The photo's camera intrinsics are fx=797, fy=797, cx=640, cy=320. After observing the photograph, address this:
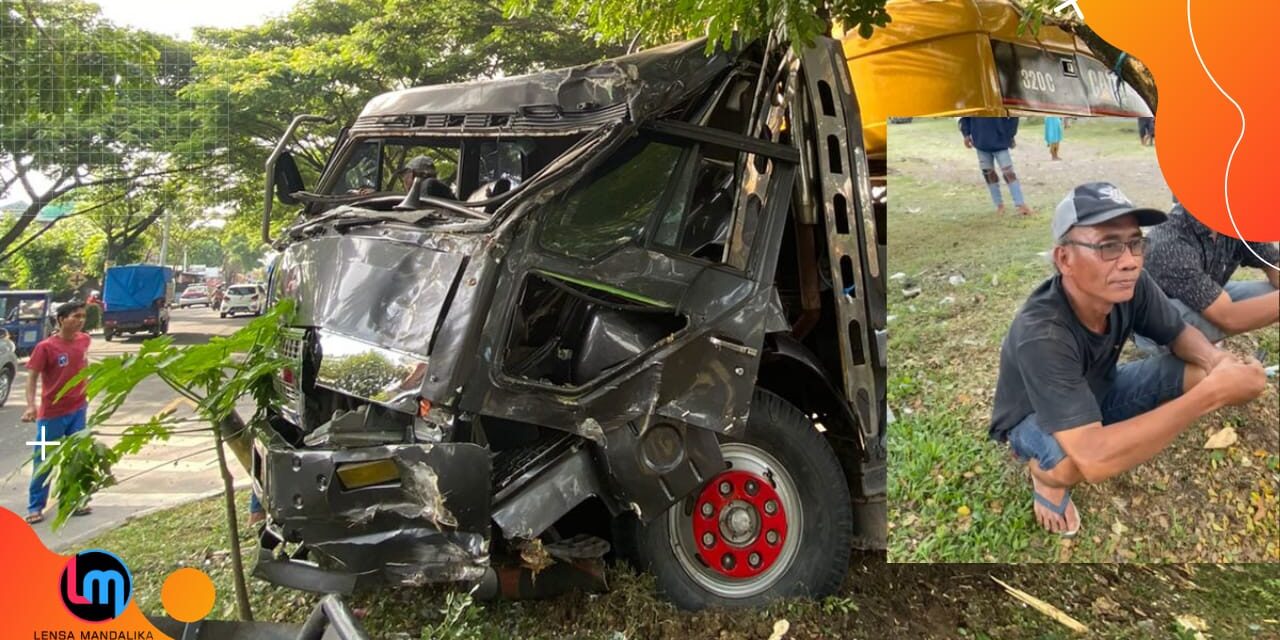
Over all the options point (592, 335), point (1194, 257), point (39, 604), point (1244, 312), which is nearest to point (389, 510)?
point (592, 335)

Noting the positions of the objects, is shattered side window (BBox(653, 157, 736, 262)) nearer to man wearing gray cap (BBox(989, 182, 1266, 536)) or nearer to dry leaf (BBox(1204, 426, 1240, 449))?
man wearing gray cap (BBox(989, 182, 1266, 536))

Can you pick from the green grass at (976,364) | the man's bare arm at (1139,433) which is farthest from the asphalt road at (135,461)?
the man's bare arm at (1139,433)

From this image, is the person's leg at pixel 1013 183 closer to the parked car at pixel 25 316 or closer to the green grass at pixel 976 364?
the green grass at pixel 976 364

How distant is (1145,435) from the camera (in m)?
3.32

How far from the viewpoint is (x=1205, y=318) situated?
339 cm

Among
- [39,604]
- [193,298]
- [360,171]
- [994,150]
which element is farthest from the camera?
[360,171]

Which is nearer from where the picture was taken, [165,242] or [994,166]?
[994,166]

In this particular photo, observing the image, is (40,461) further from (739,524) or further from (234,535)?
(739,524)

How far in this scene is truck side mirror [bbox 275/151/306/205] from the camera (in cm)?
352

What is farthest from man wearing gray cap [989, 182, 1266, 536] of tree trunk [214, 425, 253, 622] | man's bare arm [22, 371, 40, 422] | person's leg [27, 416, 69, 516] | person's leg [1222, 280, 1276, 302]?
man's bare arm [22, 371, 40, 422]

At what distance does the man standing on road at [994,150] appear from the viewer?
3275 millimetres

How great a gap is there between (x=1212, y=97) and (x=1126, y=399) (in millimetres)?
1281

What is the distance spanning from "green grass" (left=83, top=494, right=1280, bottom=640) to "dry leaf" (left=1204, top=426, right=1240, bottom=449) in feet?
1.91

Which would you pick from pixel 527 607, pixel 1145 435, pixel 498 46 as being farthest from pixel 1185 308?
pixel 498 46
